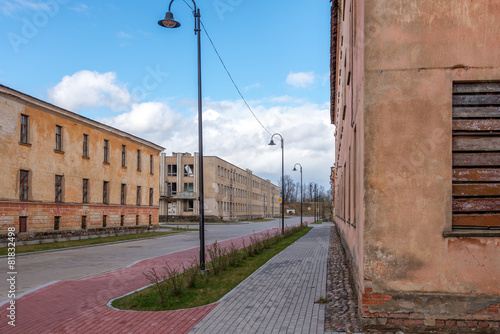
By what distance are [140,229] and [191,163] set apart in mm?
31365

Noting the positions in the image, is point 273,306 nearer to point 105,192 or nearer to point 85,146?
point 85,146

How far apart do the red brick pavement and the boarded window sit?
14.6ft

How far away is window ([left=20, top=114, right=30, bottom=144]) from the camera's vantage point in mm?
23156

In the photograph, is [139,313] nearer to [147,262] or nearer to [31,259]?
[147,262]

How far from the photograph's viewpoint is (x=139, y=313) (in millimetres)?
7273

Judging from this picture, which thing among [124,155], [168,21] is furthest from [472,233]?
[124,155]

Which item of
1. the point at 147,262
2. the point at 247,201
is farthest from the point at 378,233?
the point at 247,201

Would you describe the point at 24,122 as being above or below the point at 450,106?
above

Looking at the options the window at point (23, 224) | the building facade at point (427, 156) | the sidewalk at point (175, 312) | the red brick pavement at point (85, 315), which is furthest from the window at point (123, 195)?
the building facade at point (427, 156)

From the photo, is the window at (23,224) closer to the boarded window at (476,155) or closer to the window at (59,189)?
the window at (59,189)

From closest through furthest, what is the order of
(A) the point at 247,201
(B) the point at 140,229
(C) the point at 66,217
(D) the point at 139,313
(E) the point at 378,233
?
(E) the point at 378,233
(D) the point at 139,313
(C) the point at 66,217
(B) the point at 140,229
(A) the point at 247,201

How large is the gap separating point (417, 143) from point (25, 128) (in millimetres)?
22896

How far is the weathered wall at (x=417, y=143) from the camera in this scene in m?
5.92

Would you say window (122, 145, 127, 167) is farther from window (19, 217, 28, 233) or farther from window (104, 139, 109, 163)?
window (19, 217, 28, 233)
